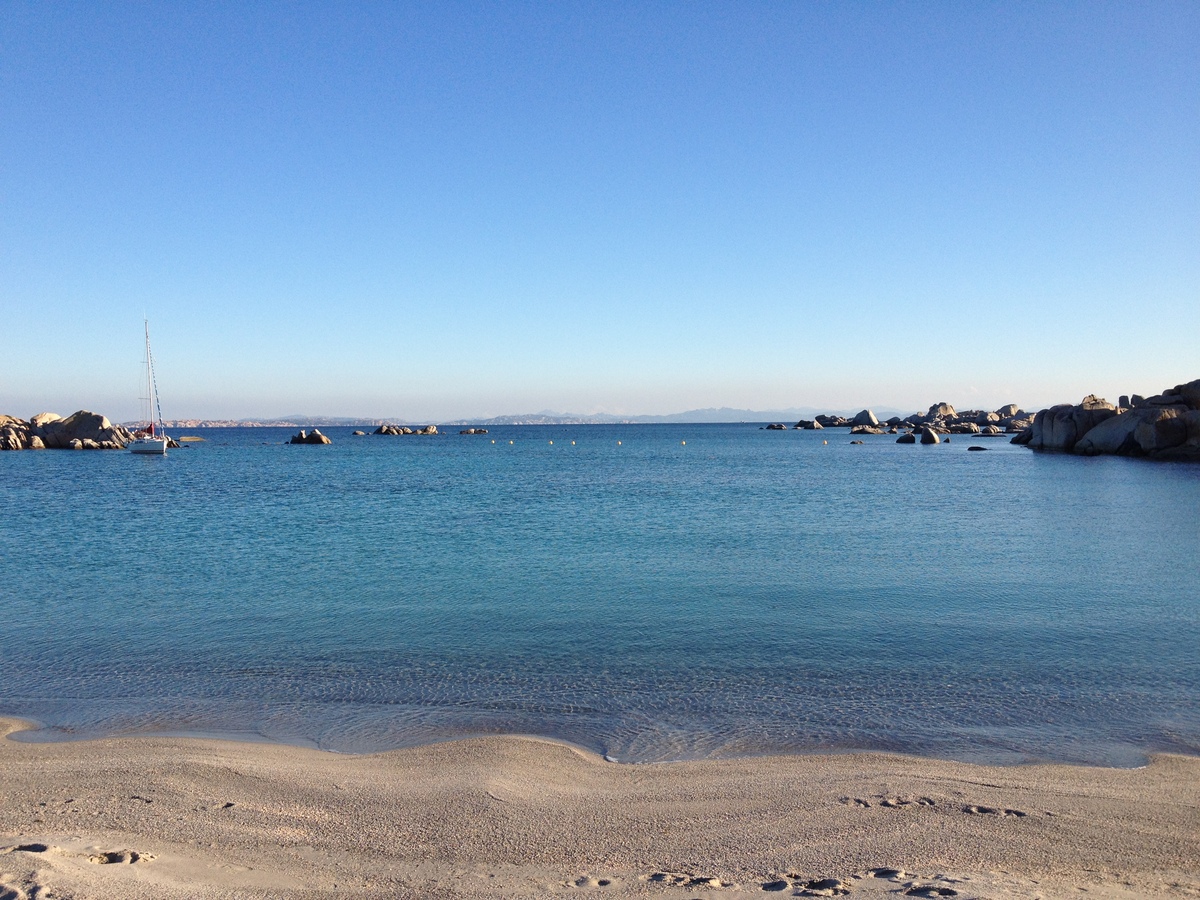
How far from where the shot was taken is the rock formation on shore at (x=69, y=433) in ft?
310

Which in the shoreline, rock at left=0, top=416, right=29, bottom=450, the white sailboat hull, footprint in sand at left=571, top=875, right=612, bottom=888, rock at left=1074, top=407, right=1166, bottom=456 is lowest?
the shoreline

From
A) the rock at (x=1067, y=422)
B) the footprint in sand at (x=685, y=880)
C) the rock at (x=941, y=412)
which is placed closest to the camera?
the footprint in sand at (x=685, y=880)

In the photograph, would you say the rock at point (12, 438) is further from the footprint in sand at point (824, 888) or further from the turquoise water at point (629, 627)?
the footprint in sand at point (824, 888)

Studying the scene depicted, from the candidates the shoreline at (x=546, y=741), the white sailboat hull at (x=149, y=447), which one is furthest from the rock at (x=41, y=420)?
the shoreline at (x=546, y=741)

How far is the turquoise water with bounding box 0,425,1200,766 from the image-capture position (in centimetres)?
1051

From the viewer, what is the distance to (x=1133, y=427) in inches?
2534

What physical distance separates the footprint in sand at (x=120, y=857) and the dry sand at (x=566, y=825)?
23mm

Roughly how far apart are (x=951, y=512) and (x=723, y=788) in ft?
98.5

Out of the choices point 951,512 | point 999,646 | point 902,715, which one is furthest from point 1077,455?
point 902,715

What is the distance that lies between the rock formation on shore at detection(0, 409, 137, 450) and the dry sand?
335 ft

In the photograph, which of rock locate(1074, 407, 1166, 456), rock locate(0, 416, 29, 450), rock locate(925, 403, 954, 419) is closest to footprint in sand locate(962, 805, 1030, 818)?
rock locate(1074, 407, 1166, 456)

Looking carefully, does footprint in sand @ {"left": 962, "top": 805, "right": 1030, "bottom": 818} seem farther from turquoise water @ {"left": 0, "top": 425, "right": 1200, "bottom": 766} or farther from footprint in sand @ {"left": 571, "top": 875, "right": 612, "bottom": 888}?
footprint in sand @ {"left": 571, "top": 875, "right": 612, "bottom": 888}

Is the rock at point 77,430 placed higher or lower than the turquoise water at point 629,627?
higher

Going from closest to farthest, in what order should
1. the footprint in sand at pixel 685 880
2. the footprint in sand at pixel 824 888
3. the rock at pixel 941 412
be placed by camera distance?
the footprint in sand at pixel 824 888, the footprint in sand at pixel 685 880, the rock at pixel 941 412
